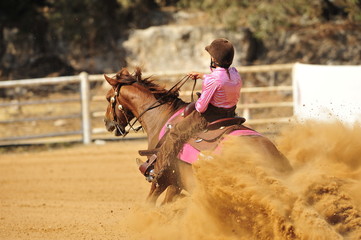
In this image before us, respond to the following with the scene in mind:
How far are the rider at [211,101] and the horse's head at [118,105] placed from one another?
2.97ft

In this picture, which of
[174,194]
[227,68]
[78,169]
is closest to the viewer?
[227,68]

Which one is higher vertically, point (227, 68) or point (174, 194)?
point (227, 68)

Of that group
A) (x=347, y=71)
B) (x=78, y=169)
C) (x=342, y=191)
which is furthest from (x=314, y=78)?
(x=342, y=191)

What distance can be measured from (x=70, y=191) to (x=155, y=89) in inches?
122

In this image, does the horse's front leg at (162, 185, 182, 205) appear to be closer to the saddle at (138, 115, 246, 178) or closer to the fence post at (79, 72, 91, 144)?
the saddle at (138, 115, 246, 178)

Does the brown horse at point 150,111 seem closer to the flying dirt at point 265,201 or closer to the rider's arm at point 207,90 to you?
the flying dirt at point 265,201

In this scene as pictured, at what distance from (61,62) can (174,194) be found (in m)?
12.7

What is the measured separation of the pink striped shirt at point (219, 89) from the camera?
521cm

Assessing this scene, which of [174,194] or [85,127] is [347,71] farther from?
[85,127]

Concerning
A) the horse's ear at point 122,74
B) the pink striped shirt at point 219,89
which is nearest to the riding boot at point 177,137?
the pink striped shirt at point 219,89

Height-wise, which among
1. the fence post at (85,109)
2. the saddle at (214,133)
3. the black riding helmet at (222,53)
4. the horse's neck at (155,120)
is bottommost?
the fence post at (85,109)

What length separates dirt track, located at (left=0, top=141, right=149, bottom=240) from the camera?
6.37 metres

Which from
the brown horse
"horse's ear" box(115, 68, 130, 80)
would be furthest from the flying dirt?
"horse's ear" box(115, 68, 130, 80)

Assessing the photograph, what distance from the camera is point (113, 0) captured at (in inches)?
708
